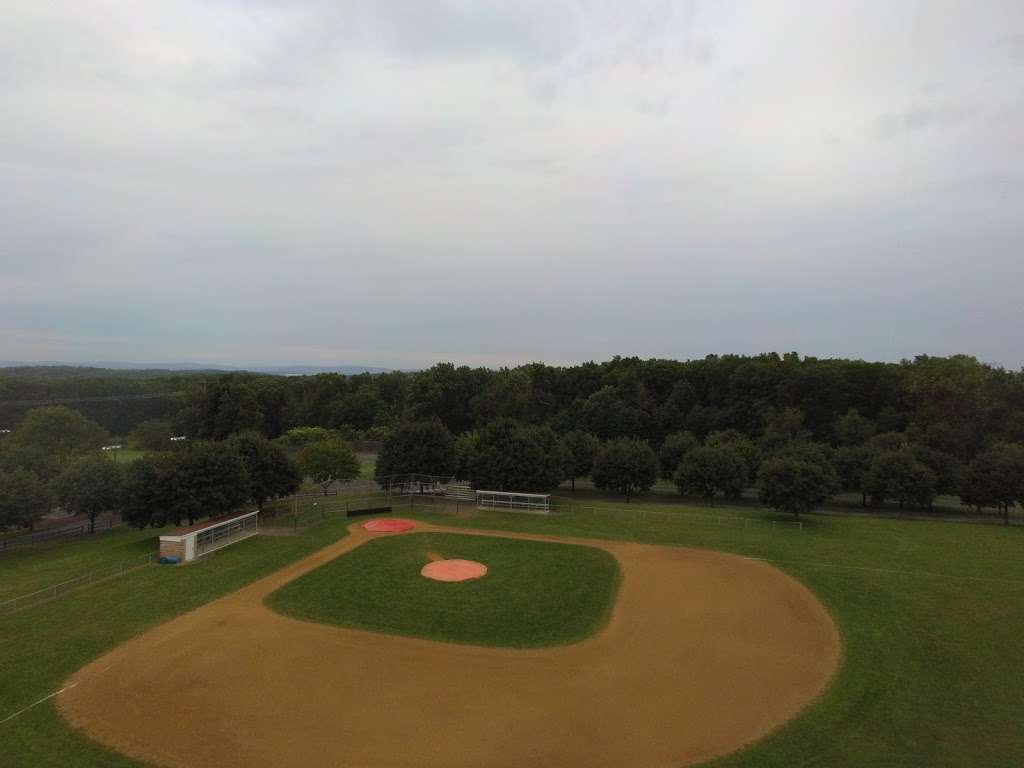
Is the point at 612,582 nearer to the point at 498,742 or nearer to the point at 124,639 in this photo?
the point at 498,742

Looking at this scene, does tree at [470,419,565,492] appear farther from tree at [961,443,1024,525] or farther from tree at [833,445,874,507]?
tree at [961,443,1024,525]

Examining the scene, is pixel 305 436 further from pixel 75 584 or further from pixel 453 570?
pixel 453 570

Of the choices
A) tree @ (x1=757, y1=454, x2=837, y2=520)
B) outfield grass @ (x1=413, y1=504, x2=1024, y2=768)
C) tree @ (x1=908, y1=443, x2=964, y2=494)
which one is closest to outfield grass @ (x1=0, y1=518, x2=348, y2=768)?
outfield grass @ (x1=413, y1=504, x2=1024, y2=768)

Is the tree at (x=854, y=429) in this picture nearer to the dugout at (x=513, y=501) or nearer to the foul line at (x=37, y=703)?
the dugout at (x=513, y=501)

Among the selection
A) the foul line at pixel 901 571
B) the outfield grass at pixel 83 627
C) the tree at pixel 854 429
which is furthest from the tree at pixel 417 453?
the tree at pixel 854 429

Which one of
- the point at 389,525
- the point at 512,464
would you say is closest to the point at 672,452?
the point at 512,464

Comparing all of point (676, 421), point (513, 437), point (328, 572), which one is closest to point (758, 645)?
point (328, 572)
